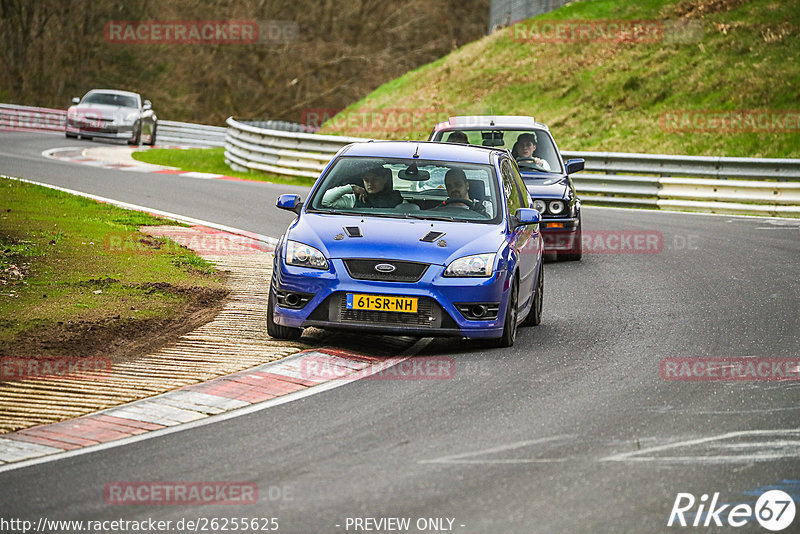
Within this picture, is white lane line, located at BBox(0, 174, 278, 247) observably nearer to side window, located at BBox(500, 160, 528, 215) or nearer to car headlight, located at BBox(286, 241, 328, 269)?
side window, located at BBox(500, 160, 528, 215)

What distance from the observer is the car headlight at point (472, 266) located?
962 centimetres

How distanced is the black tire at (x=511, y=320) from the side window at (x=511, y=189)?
0.93 meters

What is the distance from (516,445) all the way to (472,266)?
286 cm

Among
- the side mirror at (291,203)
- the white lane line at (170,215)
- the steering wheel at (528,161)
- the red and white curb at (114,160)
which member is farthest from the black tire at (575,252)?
the red and white curb at (114,160)

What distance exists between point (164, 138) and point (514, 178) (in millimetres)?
32633

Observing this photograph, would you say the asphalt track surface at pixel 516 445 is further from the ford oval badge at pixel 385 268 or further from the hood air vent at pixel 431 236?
the hood air vent at pixel 431 236

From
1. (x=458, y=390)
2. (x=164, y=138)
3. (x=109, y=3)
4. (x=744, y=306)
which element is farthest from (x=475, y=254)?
(x=109, y=3)

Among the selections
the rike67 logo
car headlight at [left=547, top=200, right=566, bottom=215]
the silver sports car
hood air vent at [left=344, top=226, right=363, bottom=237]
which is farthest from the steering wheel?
the silver sports car

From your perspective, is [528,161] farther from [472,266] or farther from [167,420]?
[167,420]

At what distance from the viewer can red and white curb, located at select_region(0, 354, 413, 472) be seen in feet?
22.8

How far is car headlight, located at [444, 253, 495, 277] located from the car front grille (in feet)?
0.76

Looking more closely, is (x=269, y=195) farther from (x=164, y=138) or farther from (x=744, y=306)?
(x=164, y=138)

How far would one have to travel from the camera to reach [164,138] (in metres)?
42.8

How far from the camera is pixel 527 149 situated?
1667cm
